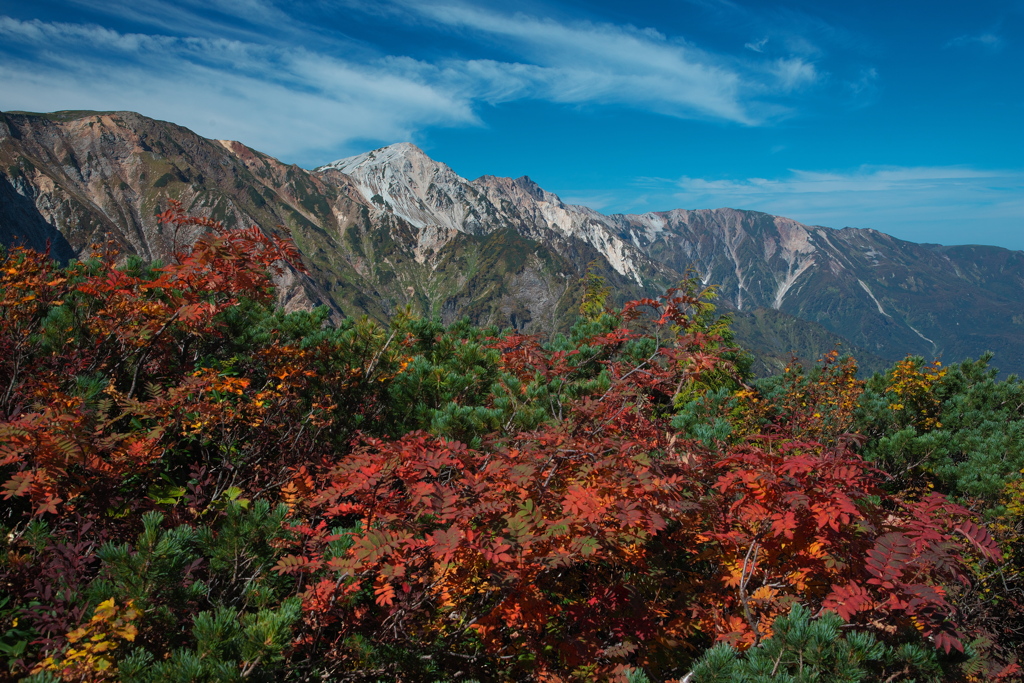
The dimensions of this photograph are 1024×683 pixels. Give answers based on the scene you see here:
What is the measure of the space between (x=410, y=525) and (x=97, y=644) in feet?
5.37

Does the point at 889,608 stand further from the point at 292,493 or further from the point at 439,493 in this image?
the point at 292,493

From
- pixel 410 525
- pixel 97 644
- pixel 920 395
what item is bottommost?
pixel 97 644

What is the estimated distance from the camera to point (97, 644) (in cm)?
233

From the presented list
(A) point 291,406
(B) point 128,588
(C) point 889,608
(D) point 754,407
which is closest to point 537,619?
(C) point 889,608

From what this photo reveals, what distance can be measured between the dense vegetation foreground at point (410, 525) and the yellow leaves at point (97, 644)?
2 cm

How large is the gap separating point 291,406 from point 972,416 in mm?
11858

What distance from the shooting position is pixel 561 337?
945 centimetres

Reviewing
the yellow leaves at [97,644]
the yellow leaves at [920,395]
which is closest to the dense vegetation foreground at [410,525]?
the yellow leaves at [97,644]

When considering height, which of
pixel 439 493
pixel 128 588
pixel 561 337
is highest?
pixel 561 337

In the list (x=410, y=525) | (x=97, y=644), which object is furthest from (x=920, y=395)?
(x=97, y=644)

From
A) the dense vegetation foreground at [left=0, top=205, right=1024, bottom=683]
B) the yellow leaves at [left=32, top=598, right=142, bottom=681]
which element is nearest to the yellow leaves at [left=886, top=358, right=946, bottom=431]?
the dense vegetation foreground at [left=0, top=205, right=1024, bottom=683]

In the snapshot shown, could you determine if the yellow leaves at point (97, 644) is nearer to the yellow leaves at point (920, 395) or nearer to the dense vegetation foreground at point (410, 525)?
the dense vegetation foreground at point (410, 525)

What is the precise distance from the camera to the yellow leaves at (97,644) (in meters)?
2.28

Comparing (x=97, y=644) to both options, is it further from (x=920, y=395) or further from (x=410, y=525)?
(x=920, y=395)
